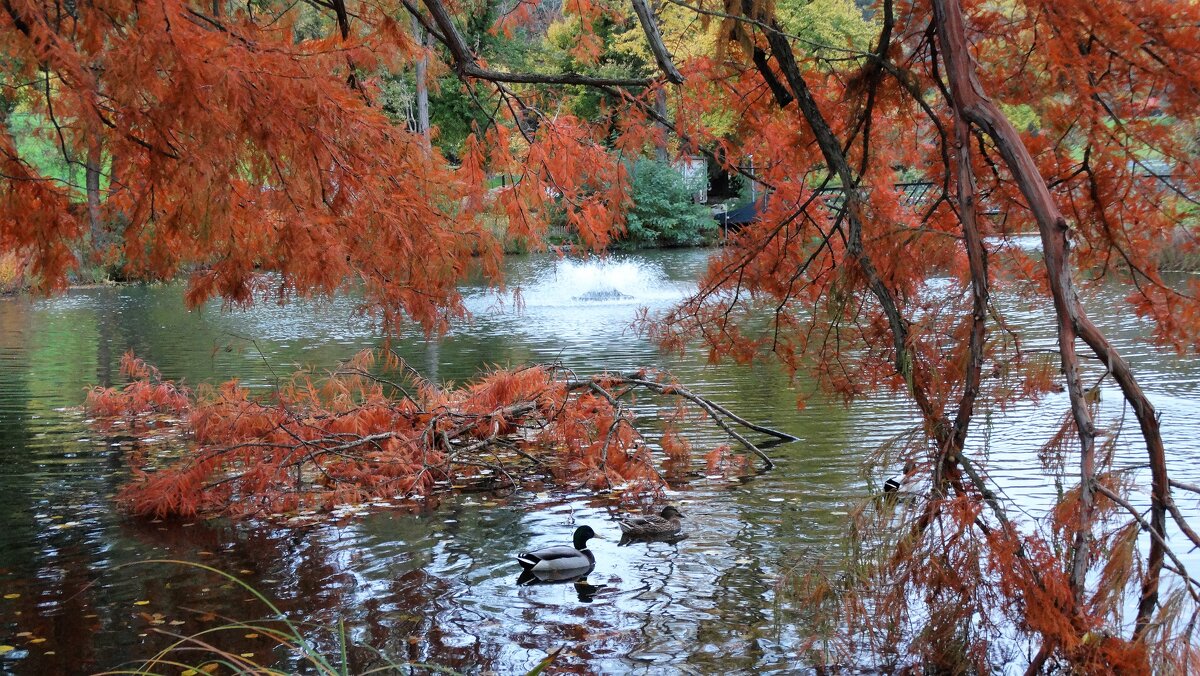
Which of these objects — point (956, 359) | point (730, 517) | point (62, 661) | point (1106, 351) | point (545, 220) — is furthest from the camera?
point (545, 220)

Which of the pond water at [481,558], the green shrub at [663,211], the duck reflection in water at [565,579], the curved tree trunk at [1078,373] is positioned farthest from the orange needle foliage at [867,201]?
the green shrub at [663,211]

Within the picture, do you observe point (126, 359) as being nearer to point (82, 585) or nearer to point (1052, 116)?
point (82, 585)

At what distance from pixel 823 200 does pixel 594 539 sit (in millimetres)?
2661

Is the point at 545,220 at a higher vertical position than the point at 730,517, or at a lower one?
higher

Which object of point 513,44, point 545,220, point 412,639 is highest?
point 513,44

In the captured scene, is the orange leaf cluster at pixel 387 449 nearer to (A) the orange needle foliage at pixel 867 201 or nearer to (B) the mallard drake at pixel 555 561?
(A) the orange needle foliage at pixel 867 201

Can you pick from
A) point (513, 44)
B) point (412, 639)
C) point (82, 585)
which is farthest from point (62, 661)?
point (513, 44)

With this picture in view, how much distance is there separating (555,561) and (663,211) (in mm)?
32081

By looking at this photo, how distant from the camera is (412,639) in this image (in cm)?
545

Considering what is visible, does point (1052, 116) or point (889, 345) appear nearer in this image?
point (1052, 116)

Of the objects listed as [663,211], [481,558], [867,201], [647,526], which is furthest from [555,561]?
[663,211]

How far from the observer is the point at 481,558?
6805mm

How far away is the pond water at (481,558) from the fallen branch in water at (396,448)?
0.35 meters

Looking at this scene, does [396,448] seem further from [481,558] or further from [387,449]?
[481,558]
